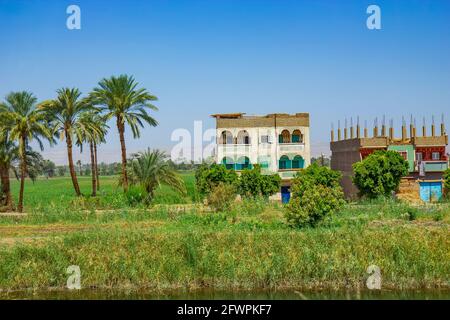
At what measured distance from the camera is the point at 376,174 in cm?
3772

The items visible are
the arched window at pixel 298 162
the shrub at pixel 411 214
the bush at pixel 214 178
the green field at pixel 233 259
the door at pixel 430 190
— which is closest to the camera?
→ the green field at pixel 233 259

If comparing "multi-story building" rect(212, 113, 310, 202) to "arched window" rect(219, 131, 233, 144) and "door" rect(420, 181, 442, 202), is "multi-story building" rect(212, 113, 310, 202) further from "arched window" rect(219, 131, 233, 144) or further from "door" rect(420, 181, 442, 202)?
"door" rect(420, 181, 442, 202)

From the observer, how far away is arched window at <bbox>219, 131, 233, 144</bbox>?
147 feet

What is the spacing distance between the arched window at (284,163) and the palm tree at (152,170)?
10.2 meters

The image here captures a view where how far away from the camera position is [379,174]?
37.6 meters

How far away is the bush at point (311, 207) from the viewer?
77.0ft

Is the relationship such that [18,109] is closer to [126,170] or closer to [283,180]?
[126,170]

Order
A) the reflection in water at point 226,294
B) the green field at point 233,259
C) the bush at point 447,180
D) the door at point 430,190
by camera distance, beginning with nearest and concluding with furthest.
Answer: the reflection in water at point 226,294 → the green field at point 233,259 → the bush at point 447,180 → the door at point 430,190

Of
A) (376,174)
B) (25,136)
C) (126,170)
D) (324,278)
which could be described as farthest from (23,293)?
(376,174)

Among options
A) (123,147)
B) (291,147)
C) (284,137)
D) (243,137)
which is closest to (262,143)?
(243,137)

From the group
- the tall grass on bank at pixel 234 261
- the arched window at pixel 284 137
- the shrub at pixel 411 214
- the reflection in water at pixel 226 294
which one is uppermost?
the arched window at pixel 284 137

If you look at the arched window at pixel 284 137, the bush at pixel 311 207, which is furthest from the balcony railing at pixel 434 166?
the bush at pixel 311 207

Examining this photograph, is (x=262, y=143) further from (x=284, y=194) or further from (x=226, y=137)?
(x=284, y=194)

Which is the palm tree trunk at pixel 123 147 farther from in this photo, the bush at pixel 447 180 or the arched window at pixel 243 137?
the bush at pixel 447 180
